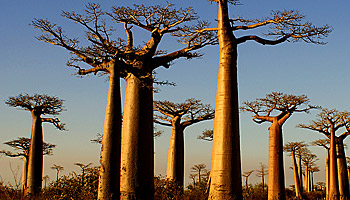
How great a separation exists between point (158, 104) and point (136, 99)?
822 centimetres

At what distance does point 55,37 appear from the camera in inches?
409

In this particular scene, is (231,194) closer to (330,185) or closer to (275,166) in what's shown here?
(275,166)

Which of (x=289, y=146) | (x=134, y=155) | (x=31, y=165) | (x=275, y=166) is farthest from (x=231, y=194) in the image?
(x=289, y=146)

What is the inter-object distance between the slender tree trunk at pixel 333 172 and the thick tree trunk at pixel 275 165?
4579mm

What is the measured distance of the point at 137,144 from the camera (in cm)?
935

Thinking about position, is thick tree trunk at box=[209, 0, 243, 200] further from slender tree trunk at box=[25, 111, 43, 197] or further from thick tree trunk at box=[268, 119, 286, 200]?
slender tree trunk at box=[25, 111, 43, 197]

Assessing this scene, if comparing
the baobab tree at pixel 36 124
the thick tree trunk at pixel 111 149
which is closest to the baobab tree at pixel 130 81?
the thick tree trunk at pixel 111 149

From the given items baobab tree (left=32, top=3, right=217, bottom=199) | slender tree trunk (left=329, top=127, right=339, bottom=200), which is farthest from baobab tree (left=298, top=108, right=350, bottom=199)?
baobab tree (left=32, top=3, right=217, bottom=199)

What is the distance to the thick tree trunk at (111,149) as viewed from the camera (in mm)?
8891

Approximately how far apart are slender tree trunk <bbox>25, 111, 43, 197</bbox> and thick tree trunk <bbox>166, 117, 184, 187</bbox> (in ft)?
17.0

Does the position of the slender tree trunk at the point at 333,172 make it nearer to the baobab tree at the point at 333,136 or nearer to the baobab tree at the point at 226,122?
the baobab tree at the point at 333,136

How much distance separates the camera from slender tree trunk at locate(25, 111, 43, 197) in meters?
16.6

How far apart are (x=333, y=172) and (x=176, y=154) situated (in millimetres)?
6749

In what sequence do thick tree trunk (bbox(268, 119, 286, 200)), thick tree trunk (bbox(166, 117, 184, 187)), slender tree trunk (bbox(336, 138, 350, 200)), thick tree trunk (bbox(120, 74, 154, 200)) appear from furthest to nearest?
1. slender tree trunk (bbox(336, 138, 350, 200))
2. thick tree trunk (bbox(166, 117, 184, 187))
3. thick tree trunk (bbox(268, 119, 286, 200))
4. thick tree trunk (bbox(120, 74, 154, 200))
